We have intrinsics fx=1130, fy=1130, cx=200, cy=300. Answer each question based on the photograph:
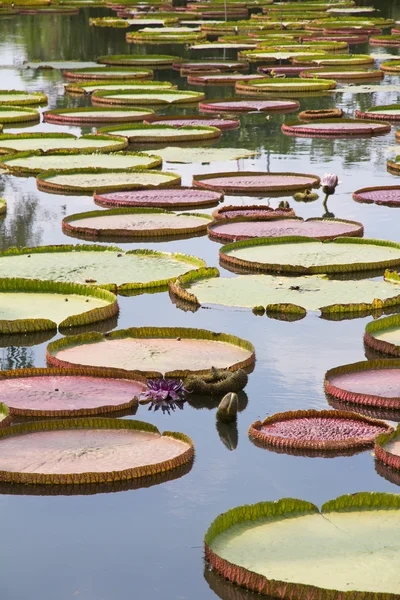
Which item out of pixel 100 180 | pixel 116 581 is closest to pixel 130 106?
pixel 100 180

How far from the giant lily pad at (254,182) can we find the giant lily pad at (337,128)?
2680mm

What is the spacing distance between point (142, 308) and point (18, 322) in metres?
0.77

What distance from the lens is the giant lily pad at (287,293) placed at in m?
5.84

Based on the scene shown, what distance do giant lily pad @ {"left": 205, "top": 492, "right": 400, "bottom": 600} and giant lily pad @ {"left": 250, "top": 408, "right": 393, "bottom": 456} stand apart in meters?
0.60

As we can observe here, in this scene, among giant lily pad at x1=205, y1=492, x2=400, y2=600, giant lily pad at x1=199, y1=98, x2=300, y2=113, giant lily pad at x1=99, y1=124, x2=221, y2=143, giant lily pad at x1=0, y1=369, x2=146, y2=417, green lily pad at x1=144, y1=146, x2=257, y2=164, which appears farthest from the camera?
giant lily pad at x1=199, y1=98, x2=300, y2=113

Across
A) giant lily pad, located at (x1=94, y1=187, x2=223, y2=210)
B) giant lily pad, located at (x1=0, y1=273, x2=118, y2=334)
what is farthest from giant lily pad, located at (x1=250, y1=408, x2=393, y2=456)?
giant lily pad, located at (x1=94, y1=187, x2=223, y2=210)

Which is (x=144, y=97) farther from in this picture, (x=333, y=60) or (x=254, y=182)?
(x=254, y=182)

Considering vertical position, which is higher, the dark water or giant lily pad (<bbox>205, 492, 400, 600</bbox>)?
giant lily pad (<bbox>205, 492, 400, 600</bbox>)

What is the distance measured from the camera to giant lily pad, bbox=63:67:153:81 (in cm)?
1745

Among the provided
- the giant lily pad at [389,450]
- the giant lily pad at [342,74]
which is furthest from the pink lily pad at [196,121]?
the giant lily pad at [389,450]

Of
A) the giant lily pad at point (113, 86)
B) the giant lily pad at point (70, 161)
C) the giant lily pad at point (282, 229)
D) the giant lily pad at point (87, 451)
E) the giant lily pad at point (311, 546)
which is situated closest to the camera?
the giant lily pad at point (311, 546)

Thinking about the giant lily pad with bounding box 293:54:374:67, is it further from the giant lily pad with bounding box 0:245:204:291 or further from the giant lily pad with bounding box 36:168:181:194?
the giant lily pad with bounding box 0:245:204:291

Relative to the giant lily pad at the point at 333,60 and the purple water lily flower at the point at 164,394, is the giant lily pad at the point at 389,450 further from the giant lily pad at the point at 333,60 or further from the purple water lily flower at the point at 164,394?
the giant lily pad at the point at 333,60

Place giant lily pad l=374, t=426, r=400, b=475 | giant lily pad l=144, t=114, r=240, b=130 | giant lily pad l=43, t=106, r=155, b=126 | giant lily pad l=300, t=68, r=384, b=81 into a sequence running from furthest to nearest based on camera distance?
giant lily pad l=300, t=68, r=384, b=81, giant lily pad l=43, t=106, r=155, b=126, giant lily pad l=144, t=114, r=240, b=130, giant lily pad l=374, t=426, r=400, b=475
